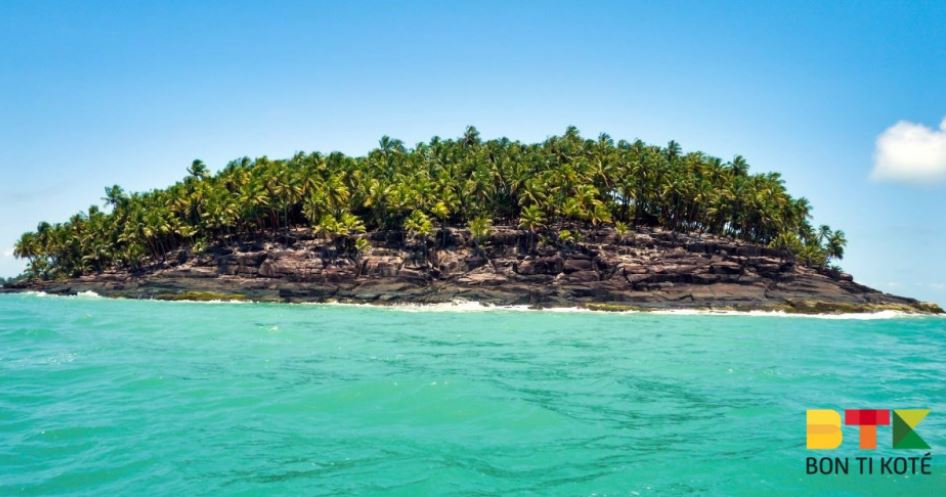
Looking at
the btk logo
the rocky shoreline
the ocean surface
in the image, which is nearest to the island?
the rocky shoreline

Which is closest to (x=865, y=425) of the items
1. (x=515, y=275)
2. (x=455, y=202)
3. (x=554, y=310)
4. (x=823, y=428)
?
(x=823, y=428)

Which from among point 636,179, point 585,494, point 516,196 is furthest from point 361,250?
point 585,494

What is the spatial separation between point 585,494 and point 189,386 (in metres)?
14.6

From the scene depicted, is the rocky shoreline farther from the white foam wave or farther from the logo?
the logo

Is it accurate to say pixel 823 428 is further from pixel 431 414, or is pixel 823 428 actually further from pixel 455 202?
pixel 455 202

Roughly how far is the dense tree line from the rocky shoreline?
2.58 metres

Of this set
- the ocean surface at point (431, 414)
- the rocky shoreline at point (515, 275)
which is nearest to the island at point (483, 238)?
the rocky shoreline at point (515, 275)

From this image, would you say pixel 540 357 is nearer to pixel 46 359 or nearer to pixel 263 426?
pixel 263 426

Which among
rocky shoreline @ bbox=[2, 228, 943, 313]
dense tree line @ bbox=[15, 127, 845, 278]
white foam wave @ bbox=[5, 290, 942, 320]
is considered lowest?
white foam wave @ bbox=[5, 290, 942, 320]

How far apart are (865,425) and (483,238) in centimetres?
6641

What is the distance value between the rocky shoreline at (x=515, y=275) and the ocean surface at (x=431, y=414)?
39266mm

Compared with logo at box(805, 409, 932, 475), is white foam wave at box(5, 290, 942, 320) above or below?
above

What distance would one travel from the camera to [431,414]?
676 inches

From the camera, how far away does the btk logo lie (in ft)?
48.9
